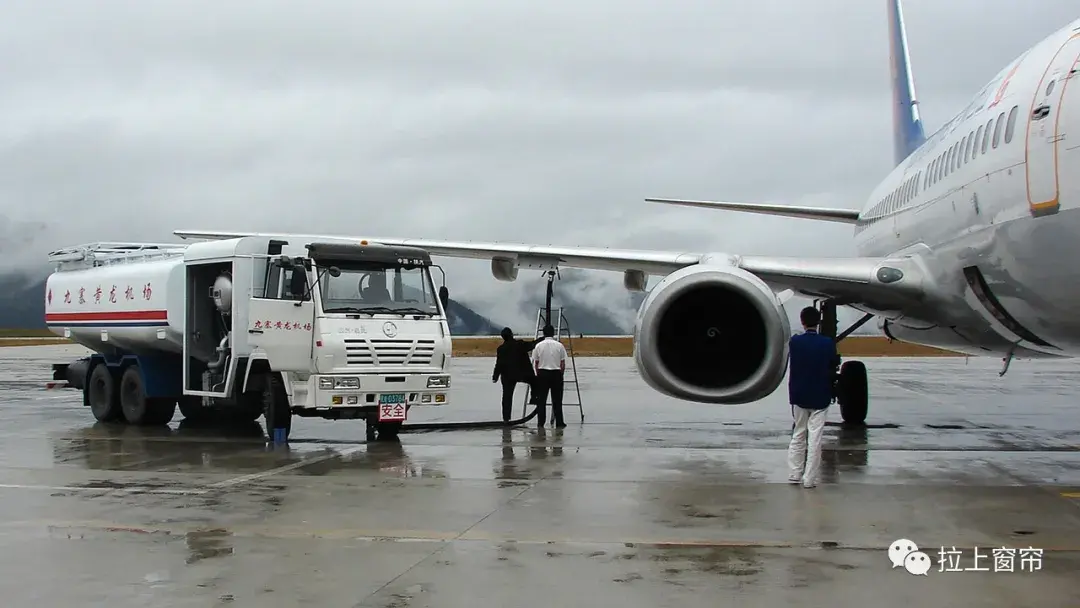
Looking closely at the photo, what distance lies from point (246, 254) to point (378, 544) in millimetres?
7181

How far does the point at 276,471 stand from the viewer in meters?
10.9

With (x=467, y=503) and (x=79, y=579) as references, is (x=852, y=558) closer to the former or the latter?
(x=467, y=503)

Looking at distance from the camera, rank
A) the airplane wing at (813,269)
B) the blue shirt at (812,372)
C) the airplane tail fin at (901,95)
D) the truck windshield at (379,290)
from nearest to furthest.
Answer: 1. the blue shirt at (812,372)
2. the airplane wing at (813,269)
3. the truck windshield at (379,290)
4. the airplane tail fin at (901,95)

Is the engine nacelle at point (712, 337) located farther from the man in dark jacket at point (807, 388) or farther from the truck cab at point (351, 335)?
the truck cab at point (351, 335)

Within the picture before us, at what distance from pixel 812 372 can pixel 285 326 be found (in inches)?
253

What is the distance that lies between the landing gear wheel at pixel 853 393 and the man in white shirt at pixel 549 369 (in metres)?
4.13

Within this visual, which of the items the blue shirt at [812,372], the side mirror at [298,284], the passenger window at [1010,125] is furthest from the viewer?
the side mirror at [298,284]

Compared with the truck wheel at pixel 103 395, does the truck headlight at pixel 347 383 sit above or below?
above

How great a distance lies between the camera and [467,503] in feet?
28.8

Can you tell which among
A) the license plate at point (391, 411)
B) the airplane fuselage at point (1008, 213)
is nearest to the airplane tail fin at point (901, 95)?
the airplane fuselage at point (1008, 213)

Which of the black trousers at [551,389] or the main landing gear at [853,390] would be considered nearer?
the black trousers at [551,389]

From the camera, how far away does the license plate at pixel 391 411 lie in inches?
499

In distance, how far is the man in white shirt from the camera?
14.9 meters

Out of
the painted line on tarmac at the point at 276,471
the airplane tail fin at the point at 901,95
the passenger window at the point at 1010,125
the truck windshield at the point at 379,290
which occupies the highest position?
the airplane tail fin at the point at 901,95
